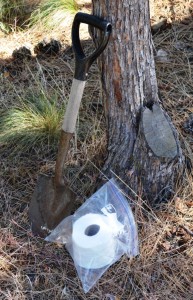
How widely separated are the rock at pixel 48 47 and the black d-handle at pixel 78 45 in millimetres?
1692

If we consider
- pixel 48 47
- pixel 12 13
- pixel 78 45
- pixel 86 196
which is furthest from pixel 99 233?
pixel 12 13

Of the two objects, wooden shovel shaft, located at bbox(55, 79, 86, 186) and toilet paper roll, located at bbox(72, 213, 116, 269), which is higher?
wooden shovel shaft, located at bbox(55, 79, 86, 186)

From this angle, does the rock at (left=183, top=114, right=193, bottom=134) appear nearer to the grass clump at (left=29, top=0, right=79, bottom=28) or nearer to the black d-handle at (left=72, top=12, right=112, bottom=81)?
the black d-handle at (left=72, top=12, right=112, bottom=81)

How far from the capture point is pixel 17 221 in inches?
113

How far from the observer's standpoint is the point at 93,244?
2.55 m

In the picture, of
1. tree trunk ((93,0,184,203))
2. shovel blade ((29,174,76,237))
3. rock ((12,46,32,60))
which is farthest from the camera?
rock ((12,46,32,60))

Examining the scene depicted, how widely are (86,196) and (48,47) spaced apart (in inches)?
64.5

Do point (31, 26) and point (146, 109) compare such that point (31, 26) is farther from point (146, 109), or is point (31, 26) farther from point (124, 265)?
point (124, 265)

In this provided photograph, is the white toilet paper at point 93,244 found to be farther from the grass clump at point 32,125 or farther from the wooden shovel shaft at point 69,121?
the grass clump at point 32,125

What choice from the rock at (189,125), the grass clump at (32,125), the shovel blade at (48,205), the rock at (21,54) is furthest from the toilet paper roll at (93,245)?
the rock at (21,54)

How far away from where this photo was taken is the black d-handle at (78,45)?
88.7 inches

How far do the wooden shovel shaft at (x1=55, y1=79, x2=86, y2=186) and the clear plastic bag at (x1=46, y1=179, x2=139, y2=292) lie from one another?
0.23m

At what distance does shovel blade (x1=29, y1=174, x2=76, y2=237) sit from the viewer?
9.21 ft

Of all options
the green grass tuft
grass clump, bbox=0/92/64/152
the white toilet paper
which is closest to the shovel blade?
the white toilet paper
